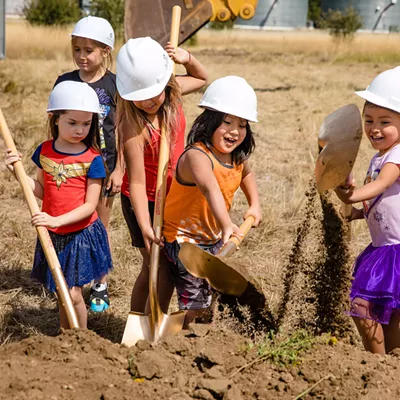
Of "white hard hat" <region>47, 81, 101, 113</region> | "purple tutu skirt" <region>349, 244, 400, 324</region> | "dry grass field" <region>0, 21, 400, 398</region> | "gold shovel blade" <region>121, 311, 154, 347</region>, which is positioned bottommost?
"dry grass field" <region>0, 21, 400, 398</region>

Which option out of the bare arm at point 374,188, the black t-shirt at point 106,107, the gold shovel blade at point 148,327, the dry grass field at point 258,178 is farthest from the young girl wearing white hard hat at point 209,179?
the black t-shirt at point 106,107

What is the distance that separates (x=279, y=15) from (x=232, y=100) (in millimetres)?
49960

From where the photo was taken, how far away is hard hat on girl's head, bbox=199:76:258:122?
3.00 metres

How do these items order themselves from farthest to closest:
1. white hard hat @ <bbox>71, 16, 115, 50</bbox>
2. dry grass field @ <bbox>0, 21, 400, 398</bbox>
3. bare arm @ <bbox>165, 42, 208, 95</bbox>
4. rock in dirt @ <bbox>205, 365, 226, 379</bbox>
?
dry grass field @ <bbox>0, 21, 400, 398</bbox>, white hard hat @ <bbox>71, 16, 115, 50</bbox>, bare arm @ <bbox>165, 42, 208, 95</bbox>, rock in dirt @ <bbox>205, 365, 226, 379</bbox>

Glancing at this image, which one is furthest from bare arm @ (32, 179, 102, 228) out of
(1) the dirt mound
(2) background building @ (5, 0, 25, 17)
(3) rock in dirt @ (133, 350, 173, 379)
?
(2) background building @ (5, 0, 25, 17)

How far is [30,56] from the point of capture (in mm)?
16688

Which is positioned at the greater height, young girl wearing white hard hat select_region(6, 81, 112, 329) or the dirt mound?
young girl wearing white hard hat select_region(6, 81, 112, 329)

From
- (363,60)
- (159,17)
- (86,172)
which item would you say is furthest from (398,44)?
(86,172)

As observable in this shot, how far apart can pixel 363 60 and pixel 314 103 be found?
9127 millimetres

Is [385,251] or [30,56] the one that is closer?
[385,251]

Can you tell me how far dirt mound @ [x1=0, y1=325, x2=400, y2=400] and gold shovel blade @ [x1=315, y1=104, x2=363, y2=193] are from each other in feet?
2.14

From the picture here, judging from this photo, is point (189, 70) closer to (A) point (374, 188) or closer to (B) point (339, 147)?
(B) point (339, 147)

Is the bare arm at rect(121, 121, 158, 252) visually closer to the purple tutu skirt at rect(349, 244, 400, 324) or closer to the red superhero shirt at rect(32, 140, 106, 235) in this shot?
the red superhero shirt at rect(32, 140, 106, 235)

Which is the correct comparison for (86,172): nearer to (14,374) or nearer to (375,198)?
(14,374)
